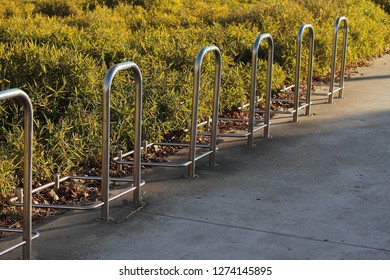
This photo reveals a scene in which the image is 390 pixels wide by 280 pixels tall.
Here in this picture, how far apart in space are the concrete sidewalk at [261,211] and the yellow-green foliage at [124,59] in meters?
0.65

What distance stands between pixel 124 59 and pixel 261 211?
125 inches

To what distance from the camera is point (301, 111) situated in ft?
29.2

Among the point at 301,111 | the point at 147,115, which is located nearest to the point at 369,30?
the point at 301,111

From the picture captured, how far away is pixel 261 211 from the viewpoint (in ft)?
18.0

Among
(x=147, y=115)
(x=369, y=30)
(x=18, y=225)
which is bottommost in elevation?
(x=18, y=225)

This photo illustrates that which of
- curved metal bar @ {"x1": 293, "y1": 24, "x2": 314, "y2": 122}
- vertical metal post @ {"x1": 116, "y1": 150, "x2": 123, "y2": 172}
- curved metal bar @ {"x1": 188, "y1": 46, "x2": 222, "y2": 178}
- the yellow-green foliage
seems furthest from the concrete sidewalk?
the yellow-green foliage

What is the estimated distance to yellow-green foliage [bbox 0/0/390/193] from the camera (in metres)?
6.38

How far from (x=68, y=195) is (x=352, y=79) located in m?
6.31

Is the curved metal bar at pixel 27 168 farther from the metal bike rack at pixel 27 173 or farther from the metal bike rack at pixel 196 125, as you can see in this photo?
the metal bike rack at pixel 196 125

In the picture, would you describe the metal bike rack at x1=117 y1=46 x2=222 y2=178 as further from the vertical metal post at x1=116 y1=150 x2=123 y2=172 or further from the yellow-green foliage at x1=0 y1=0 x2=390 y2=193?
the yellow-green foliage at x1=0 y1=0 x2=390 y2=193

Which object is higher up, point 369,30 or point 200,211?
point 369,30

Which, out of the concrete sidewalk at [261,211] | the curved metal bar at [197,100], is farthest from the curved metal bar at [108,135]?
the curved metal bar at [197,100]

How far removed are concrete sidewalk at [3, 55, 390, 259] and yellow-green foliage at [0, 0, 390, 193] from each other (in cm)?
65

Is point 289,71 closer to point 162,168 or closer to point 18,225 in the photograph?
point 162,168
